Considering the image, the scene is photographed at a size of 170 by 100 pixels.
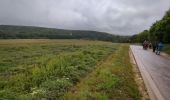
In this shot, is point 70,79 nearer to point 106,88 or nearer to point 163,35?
point 106,88

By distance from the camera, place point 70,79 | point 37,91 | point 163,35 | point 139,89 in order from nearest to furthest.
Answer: point 37,91 < point 139,89 < point 70,79 < point 163,35

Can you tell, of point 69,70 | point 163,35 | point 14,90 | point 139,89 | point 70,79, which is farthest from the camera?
point 163,35

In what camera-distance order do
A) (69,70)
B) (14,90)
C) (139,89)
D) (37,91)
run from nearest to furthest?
(37,91), (14,90), (139,89), (69,70)

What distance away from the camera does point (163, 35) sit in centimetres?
5638

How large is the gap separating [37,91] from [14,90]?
1121 mm

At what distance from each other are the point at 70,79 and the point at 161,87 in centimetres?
388

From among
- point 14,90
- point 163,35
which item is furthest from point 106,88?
point 163,35

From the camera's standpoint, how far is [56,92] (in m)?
8.97

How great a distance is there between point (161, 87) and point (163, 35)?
47735mm

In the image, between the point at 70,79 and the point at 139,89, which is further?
the point at 70,79

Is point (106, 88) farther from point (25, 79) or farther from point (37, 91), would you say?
point (25, 79)

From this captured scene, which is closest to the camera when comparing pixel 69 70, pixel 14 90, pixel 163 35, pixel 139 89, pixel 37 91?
pixel 37 91

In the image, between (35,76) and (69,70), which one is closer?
(35,76)

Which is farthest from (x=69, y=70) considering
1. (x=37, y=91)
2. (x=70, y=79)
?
(x=37, y=91)
